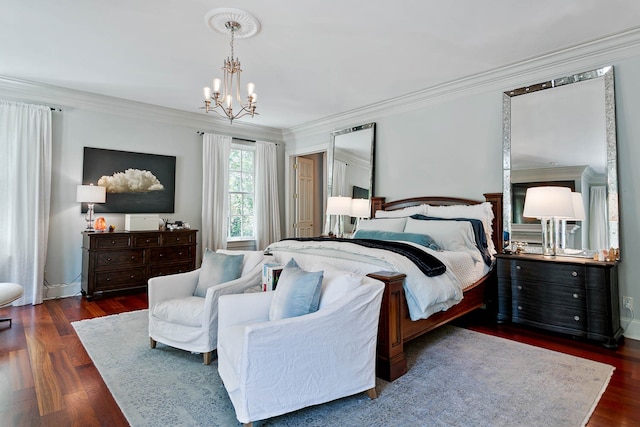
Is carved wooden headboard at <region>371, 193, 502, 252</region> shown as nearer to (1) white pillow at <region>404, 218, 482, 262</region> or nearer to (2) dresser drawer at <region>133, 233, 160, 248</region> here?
(1) white pillow at <region>404, 218, 482, 262</region>

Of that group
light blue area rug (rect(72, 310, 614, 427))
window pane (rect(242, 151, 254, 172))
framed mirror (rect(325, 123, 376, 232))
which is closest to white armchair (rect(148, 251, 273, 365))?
light blue area rug (rect(72, 310, 614, 427))

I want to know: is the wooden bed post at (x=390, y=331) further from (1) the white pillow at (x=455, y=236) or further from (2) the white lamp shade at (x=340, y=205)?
(2) the white lamp shade at (x=340, y=205)

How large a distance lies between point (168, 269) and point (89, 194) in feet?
4.72

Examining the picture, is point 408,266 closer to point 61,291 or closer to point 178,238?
point 178,238

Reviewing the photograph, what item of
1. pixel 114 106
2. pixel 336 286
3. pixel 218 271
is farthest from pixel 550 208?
pixel 114 106

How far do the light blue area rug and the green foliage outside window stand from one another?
3464 mm

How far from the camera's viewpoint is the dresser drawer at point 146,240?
4766 millimetres

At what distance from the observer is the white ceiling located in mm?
2766

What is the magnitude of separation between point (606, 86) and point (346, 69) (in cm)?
255

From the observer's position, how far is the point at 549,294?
10.5 ft

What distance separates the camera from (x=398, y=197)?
5.03m

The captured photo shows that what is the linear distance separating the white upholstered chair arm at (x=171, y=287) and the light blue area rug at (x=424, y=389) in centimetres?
43

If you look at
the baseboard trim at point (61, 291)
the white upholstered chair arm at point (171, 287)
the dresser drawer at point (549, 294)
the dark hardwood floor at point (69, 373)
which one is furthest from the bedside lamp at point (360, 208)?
the baseboard trim at point (61, 291)

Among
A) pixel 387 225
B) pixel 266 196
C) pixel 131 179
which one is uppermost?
pixel 131 179
